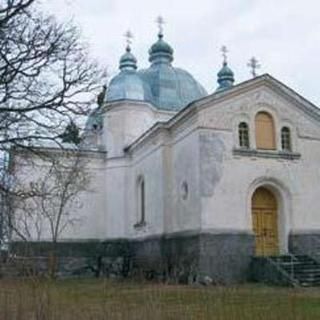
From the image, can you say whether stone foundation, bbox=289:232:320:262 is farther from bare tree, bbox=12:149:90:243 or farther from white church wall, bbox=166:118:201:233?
bare tree, bbox=12:149:90:243

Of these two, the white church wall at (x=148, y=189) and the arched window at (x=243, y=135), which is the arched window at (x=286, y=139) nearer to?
the arched window at (x=243, y=135)

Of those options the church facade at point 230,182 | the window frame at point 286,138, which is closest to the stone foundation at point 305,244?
the church facade at point 230,182

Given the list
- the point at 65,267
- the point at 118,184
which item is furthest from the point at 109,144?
the point at 65,267

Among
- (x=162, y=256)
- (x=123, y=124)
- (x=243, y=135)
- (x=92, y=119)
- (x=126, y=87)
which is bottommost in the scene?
(x=162, y=256)

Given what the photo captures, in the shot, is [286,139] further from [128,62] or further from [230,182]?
[128,62]

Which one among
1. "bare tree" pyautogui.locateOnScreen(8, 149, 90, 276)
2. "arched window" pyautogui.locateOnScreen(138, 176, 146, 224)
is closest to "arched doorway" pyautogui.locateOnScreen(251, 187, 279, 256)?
"arched window" pyautogui.locateOnScreen(138, 176, 146, 224)

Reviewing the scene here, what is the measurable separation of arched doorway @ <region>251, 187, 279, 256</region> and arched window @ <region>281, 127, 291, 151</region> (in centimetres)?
196

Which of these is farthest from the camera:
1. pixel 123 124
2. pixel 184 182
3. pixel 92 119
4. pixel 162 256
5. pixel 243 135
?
pixel 123 124

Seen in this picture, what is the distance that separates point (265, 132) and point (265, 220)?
364cm

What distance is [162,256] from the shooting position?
26.1 meters

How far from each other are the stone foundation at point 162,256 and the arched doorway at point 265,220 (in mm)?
1474

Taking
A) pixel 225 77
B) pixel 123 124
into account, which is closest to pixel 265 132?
pixel 123 124

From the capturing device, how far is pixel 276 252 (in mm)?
24734

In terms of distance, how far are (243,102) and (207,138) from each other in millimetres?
2377
